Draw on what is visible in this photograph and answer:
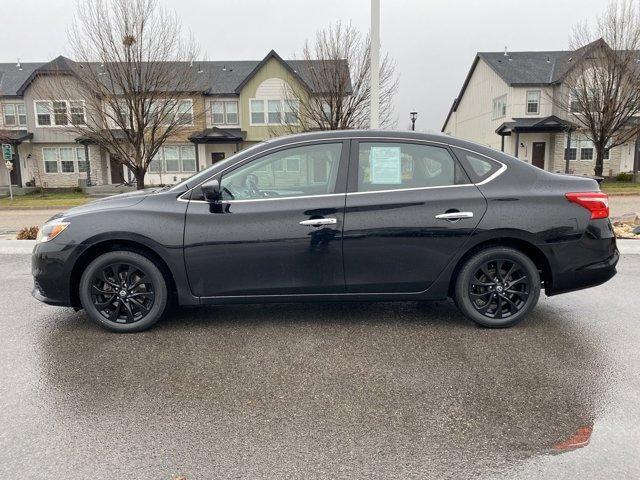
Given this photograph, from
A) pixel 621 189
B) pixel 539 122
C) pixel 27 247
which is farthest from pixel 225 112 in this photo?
pixel 27 247

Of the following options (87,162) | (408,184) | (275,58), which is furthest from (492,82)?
(408,184)

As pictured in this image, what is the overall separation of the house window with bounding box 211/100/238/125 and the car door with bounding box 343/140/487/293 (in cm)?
2894

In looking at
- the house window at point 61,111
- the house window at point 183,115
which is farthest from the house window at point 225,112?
the house window at point 61,111

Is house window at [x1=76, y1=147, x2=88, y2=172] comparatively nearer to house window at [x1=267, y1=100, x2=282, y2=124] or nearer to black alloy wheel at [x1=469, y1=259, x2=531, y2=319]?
house window at [x1=267, y1=100, x2=282, y2=124]

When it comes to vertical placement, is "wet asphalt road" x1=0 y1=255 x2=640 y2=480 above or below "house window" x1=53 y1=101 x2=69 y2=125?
below

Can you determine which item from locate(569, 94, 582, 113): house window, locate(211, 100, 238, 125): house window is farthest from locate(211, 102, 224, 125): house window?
locate(569, 94, 582, 113): house window

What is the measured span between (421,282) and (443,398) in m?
1.33

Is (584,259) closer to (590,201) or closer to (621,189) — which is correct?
(590,201)

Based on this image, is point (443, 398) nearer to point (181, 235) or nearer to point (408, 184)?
point (408, 184)

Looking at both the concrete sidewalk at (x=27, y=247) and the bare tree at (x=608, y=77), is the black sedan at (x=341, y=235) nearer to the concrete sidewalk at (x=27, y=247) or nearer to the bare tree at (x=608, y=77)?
the concrete sidewalk at (x=27, y=247)

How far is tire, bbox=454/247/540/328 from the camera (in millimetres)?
4270

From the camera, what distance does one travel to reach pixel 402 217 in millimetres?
4188

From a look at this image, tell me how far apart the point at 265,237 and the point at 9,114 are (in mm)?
35107

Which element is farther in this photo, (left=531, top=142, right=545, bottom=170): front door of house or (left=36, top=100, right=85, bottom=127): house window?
(left=531, top=142, right=545, bottom=170): front door of house
